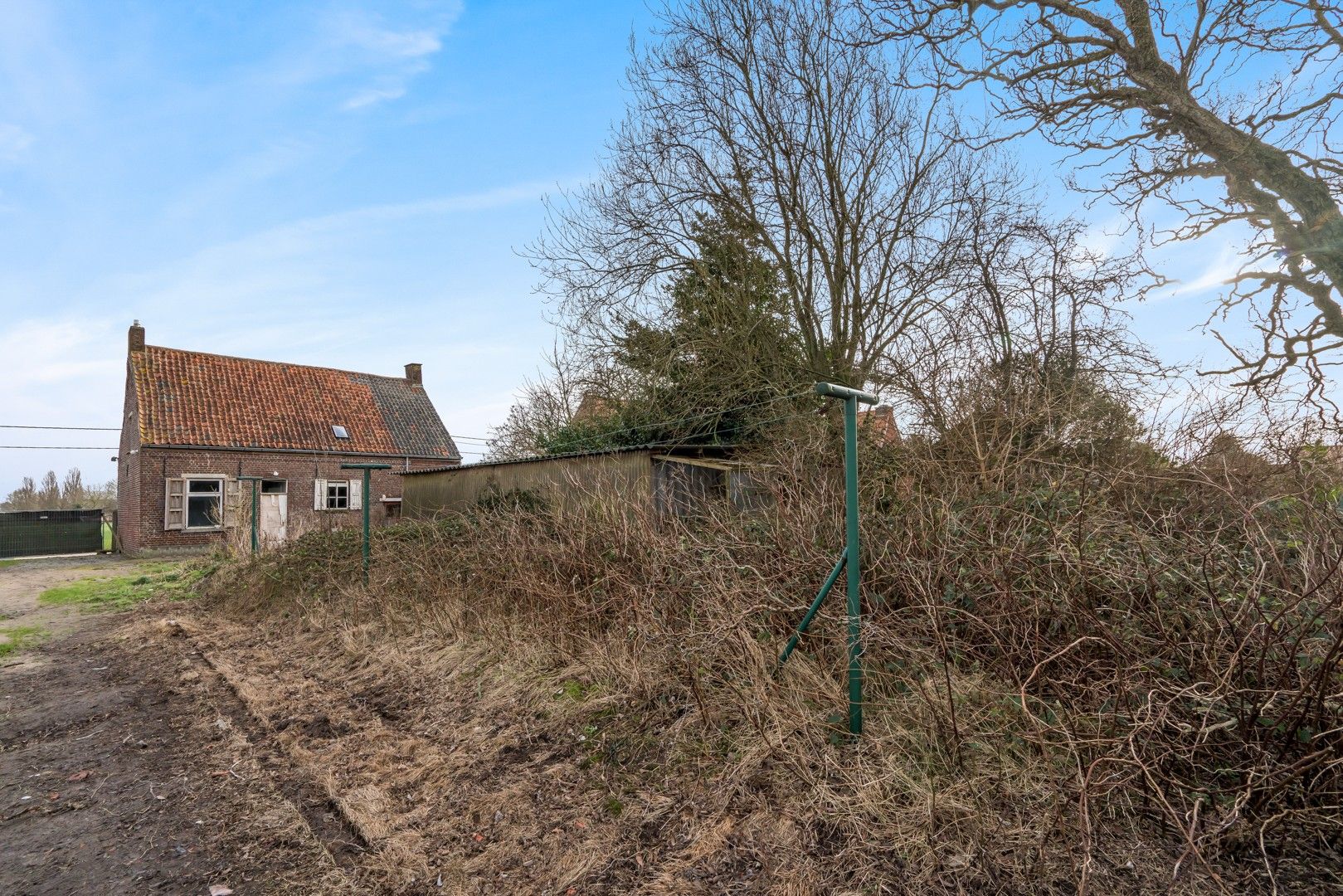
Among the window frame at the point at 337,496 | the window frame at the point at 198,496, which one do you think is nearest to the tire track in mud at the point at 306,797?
the window frame at the point at 198,496

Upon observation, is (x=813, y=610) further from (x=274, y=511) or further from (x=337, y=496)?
(x=337, y=496)

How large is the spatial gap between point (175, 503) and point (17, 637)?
47.3ft

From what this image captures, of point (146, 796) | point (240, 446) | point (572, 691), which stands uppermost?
point (240, 446)

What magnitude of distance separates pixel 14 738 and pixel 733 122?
41.4 ft

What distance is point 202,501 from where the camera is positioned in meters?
23.6

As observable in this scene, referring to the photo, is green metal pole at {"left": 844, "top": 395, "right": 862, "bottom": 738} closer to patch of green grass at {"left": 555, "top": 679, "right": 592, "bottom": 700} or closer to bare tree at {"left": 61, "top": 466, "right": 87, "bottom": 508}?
patch of green grass at {"left": 555, "top": 679, "right": 592, "bottom": 700}

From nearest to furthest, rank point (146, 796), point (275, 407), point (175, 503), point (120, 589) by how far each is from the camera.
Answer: point (146, 796), point (120, 589), point (175, 503), point (275, 407)

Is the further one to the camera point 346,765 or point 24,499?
point 24,499

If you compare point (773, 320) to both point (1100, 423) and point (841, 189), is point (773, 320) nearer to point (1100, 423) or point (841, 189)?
point (841, 189)

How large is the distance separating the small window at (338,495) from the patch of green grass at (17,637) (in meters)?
14.9

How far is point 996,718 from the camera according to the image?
3.73 metres

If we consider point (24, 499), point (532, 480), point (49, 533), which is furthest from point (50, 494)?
point (532, 480)

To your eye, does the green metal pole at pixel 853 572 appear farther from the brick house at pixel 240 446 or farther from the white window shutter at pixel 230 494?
the white window shutter at pixel 230 494

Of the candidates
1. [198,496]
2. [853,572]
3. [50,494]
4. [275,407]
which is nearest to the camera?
[853,572]
